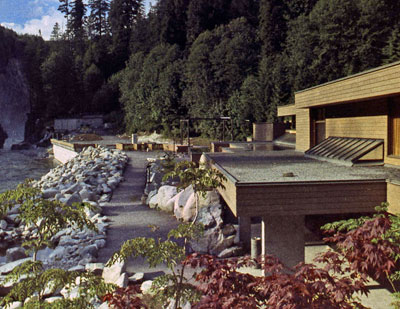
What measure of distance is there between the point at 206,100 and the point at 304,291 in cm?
4016

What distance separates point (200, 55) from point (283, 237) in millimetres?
39926

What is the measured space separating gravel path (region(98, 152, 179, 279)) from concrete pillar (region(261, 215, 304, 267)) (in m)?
2.43

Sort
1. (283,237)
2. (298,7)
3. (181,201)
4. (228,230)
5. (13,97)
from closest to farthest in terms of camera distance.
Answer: (283,237)
(228,230)
(181,201)
(298,7)
(13,97)

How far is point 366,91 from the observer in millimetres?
8414

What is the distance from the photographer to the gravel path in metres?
8.55

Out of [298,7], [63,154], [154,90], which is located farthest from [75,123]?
[298,7]

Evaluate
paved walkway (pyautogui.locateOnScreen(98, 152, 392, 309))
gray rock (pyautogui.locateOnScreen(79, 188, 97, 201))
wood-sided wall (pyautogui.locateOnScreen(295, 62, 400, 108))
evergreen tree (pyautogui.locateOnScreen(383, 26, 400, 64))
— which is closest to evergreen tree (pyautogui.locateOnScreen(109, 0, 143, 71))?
evergreen tree (pyautogui.locateOnScreen(383, 26, 400, 64))

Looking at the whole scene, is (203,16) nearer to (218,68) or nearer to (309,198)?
(218,68)

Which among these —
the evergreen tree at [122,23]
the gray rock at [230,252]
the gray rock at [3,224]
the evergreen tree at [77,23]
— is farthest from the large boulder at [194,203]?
the evergreen tree at [77,23]

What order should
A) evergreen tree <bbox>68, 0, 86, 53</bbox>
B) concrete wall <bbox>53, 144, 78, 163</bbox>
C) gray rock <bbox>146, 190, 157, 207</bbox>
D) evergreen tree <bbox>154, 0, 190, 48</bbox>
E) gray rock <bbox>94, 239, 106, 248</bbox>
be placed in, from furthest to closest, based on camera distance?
evergreen tree <bbox>68, 0, 86, 53</bbox> → evergreen tree <bbox>154, 0, 190, 48</bbox> → concrete wall <bbox>53, 144, 78, 163</bbox> → gray rock <bbox>146, 190, 157, 207</bbox> → gray rock <bbox>94, 239, 106, 248</bbox>

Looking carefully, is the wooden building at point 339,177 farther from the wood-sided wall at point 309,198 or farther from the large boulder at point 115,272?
the large boulder at point 115,272

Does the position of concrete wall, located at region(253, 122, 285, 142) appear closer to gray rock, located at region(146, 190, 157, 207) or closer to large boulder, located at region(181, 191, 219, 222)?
gray rock, located at region(146, 190, 157, 207)

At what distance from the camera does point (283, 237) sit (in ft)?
22.1

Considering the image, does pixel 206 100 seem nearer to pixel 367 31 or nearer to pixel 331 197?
pixel 367 31
